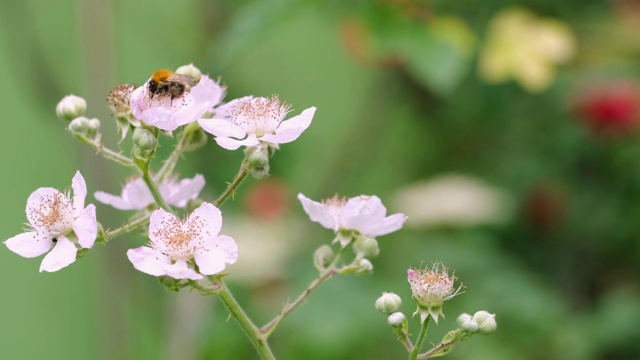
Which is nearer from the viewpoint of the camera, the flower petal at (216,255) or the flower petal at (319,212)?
the flower petal at (216,255)

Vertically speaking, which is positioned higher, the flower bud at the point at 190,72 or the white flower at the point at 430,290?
the flower bud at the point at 190,72

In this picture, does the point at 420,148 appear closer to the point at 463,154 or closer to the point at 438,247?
the point at 463,154

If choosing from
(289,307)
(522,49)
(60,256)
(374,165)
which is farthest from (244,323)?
(374,165)

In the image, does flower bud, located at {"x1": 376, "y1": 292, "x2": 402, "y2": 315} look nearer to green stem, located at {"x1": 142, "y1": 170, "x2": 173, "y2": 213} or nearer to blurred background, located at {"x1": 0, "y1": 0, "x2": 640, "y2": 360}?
green stem, located at {"x1": 142, "y1": 170, "x2": 173, "y2": 213}

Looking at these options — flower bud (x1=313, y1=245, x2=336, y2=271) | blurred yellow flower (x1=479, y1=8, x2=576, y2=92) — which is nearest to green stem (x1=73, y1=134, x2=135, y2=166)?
flower bud (x1=313, y1=245, x2=336, y2=271)

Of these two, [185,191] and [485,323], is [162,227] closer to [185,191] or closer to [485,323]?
[185,191]

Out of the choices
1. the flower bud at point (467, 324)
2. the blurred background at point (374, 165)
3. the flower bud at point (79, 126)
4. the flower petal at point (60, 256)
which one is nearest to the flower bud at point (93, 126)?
the flower bud at point (79, 126)

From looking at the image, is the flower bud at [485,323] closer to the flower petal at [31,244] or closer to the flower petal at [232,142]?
the flower petal at [232,142]

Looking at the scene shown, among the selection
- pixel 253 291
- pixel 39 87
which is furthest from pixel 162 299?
pixel 39 87
